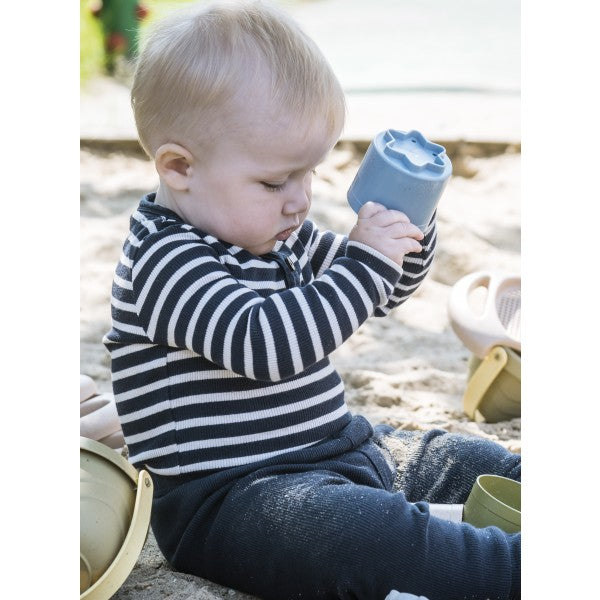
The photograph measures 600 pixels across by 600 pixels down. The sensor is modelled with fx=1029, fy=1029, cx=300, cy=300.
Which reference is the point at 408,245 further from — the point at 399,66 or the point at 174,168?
the point at 399,66

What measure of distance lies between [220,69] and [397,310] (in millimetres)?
1500

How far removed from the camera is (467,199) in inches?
147

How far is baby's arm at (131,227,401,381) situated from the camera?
1.41m

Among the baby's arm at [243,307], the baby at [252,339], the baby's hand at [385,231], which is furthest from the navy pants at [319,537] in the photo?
the baby's hand at [385,231]

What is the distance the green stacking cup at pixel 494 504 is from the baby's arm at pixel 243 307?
1.12 feet

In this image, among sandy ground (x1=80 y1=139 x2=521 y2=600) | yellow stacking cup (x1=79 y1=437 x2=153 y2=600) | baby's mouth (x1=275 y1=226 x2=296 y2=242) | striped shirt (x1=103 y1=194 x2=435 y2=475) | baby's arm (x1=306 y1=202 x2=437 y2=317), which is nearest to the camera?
yellow stacking cup (x1=79 y1=437 x2=153 y2=600)

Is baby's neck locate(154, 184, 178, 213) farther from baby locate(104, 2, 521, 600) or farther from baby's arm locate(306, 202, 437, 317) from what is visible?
baby's arm locate(306, 202, 437, 317)

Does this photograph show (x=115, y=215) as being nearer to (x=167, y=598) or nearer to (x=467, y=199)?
(x=467, y=199)

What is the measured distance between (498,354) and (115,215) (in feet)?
5.42

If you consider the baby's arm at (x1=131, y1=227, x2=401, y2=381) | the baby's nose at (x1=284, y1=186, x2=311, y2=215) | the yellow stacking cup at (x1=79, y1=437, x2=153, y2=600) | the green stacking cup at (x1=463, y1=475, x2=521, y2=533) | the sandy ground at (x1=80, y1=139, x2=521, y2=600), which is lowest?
the sandy ground at (x1=80, y1=139, x2=521, y2=600)

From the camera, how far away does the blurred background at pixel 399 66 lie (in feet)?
14.8

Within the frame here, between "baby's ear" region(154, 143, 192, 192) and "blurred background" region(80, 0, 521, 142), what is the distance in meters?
1.68

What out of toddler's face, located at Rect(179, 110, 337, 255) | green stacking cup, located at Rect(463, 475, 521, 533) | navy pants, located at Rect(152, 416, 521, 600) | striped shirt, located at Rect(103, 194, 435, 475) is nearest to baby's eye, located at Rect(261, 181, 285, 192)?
toddler's face, located at Rect(179, 110, 337, 255)
